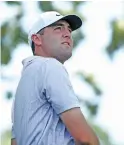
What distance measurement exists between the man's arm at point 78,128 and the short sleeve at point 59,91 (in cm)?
2

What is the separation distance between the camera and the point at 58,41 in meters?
2.36

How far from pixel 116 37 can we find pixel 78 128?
4.68m

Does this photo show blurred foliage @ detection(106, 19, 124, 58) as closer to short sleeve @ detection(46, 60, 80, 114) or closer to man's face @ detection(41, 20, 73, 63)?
man's face @ detection(41, 20, 73, 63)

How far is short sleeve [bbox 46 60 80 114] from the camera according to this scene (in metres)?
2.03

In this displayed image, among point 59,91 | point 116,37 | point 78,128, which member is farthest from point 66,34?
point 116,37

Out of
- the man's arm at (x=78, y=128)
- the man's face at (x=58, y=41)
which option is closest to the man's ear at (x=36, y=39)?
the man's face at (x=58, y=41)

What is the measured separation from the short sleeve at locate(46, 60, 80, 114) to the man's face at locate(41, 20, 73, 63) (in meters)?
0.25

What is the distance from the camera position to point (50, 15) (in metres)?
2.41

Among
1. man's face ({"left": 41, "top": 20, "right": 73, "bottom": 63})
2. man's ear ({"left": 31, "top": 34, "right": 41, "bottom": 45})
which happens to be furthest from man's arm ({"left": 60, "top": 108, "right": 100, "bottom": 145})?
man's ear ({"left": 31, "top": 34, "right": 41, "bottom": 45})

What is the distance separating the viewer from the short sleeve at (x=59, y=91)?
2.03 m

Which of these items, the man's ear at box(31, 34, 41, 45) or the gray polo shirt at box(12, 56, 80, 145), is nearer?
the gray polo shirt at box(12, 56, 80, 145)

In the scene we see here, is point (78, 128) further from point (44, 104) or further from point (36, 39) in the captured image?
point (36, 39)

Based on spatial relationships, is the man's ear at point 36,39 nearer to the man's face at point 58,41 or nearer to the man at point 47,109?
the man's face at point 58,41

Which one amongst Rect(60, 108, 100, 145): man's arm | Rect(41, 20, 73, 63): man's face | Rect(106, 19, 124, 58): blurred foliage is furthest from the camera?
Rect(106, 19, 124, 58): blurred foliage
